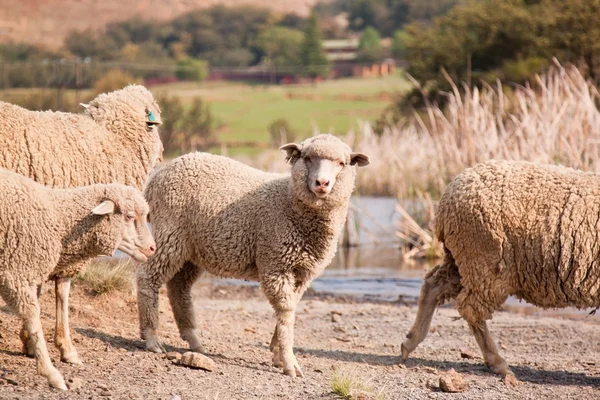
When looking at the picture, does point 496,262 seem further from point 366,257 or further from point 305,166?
point 366,257

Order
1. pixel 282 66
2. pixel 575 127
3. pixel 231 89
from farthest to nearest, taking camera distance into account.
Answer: pixel 282 66
pixel 231 89
pixel 575 127

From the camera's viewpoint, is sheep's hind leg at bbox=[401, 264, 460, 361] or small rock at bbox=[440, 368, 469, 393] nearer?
small rock at bbox=[440, 368, 469, 393]

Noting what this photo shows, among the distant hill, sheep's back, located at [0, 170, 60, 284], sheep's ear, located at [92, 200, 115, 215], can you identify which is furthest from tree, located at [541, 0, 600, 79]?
sheep's back, located at [0, 170, 60, 284]

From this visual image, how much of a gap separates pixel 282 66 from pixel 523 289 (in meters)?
64.3

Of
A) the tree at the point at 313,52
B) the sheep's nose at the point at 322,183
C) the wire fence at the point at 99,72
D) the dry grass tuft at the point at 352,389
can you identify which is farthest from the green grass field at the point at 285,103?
the dry grass tuft at the point at 352,389

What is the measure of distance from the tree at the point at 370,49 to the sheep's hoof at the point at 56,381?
218 feet

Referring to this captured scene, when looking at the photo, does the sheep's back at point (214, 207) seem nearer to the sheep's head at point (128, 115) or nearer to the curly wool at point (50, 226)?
the sheep's head at point (128, 115)

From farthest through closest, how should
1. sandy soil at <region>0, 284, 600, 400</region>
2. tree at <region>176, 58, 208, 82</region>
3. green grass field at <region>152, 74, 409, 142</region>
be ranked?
tree at <region>176, 58, 208, 82</region> < green grass field at <region>152, 74, 409, 142</region> < sandy soil at <region>0, 284, 600, 400</region>

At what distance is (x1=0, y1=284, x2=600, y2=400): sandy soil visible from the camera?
7336 mm

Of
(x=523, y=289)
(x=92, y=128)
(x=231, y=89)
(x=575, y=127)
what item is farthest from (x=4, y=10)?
(x=231, y=89)

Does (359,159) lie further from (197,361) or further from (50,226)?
(50,226)

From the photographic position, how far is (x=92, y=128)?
8562 millimetres

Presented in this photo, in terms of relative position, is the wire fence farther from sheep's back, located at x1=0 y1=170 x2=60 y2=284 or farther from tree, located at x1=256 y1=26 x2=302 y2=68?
sheep's back, located at x1=0 y1=170 x2=60 y2=284

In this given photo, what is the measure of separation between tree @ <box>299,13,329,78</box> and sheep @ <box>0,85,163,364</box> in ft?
207
